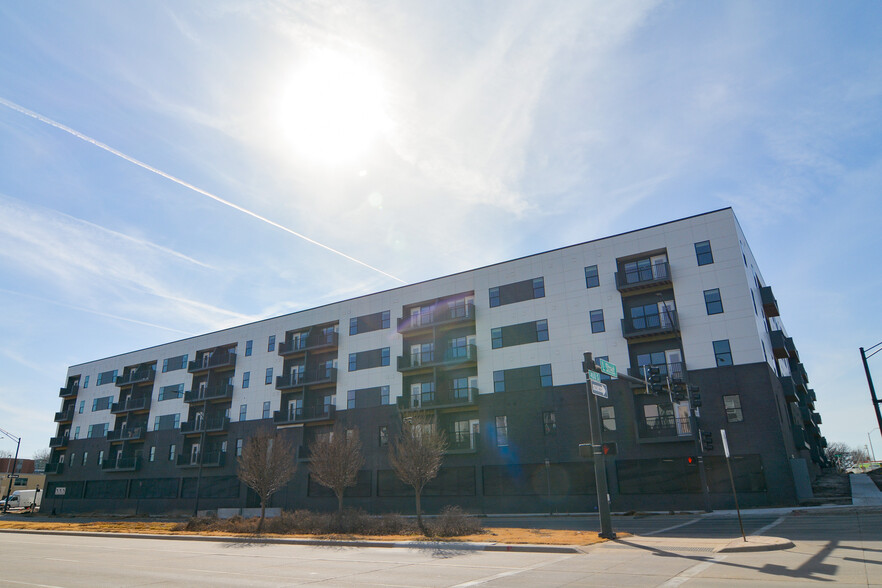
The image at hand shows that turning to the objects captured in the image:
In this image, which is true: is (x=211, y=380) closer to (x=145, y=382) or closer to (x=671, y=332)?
(x=145, y=382)

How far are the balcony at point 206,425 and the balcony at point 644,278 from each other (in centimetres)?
4250

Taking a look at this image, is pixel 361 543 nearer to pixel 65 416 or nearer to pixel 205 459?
pixel 205 459

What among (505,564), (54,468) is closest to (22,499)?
(54,468)

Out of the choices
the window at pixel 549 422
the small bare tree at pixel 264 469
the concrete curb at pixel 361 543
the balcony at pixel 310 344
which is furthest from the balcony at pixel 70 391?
the window at pixel 549 422

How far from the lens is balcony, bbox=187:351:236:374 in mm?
59969

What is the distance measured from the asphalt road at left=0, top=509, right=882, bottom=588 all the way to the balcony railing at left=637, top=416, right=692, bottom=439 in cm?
1166

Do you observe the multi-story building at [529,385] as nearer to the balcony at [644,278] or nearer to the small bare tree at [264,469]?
the balcony at [644,278]

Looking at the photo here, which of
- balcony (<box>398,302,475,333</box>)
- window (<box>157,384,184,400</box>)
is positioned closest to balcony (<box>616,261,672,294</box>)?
balcony (<box>398,302,475,333</box>)

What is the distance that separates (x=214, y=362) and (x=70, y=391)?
30.9 meters

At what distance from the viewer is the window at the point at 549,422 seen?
39281 millimetres

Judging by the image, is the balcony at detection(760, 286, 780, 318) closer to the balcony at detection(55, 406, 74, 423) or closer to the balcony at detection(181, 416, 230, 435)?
the balcony at detection(181, 416, 230, 435)

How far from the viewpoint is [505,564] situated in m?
14.9

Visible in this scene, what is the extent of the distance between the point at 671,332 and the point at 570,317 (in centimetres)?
720

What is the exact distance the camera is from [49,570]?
52.9 ft
